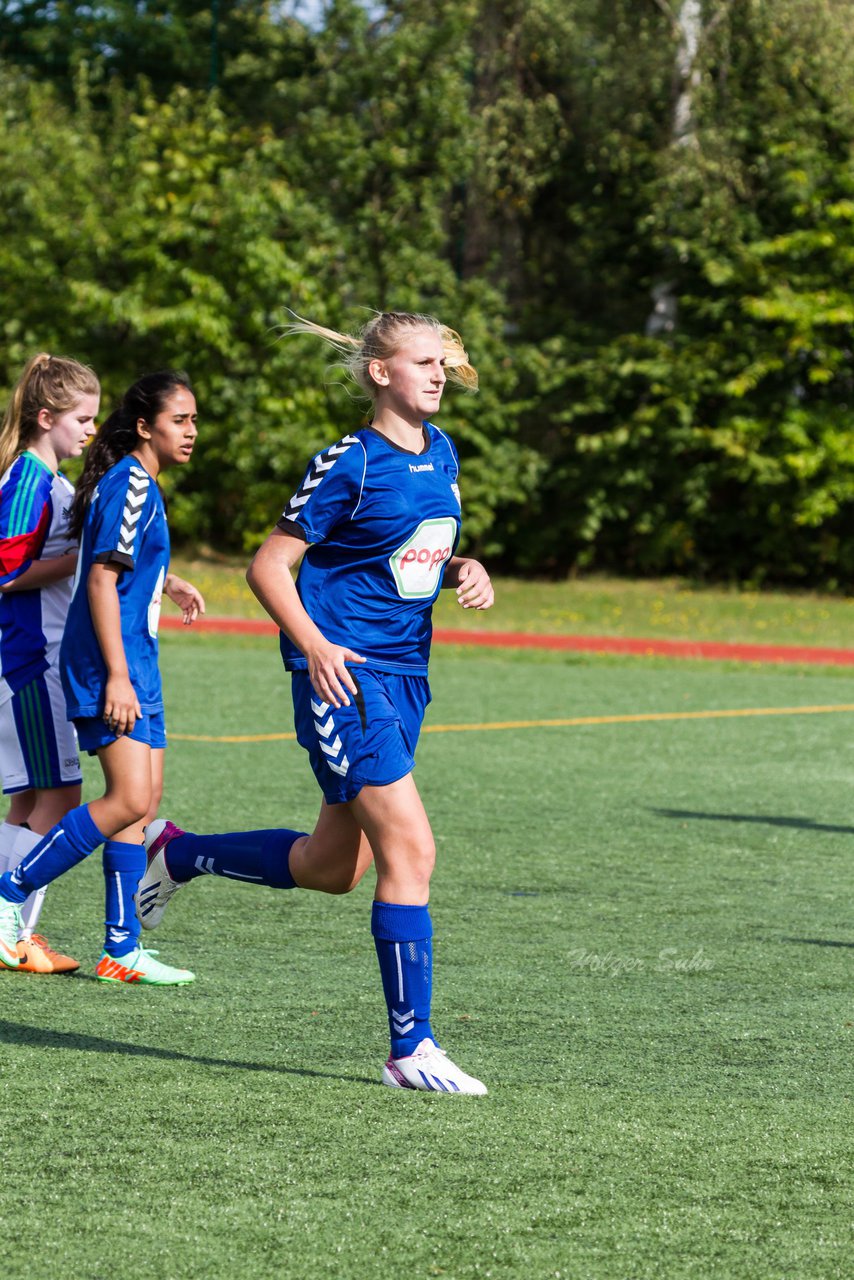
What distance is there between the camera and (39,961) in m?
5.16

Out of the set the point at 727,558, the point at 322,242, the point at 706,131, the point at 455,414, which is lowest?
the point at 727,558

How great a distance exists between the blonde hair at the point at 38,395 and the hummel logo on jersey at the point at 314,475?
4.73 ft

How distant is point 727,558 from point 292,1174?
23.4 meters

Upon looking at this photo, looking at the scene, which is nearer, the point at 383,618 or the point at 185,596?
the point at 383,618

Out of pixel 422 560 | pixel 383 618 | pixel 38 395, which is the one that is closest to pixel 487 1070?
pixel 383 618

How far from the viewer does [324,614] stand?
415cm

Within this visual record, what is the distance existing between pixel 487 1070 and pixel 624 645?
13.7 m

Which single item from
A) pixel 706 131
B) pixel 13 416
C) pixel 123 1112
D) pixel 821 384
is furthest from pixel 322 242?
pixel 123 1112

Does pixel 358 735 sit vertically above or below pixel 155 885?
above

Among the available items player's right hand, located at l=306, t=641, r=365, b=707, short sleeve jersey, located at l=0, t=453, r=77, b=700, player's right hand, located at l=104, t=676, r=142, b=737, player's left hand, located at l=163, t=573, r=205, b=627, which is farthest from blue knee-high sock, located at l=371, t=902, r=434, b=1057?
short sleeve jersey, located at l=0, t=453, r=77, b=700

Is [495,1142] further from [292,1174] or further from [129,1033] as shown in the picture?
[129,1033]

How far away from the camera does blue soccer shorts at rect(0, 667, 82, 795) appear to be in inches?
208

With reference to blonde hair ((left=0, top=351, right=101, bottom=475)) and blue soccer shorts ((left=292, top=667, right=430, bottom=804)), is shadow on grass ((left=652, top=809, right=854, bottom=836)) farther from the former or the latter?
blue soccer shorts ((left=292, top=667, right=430, bottom=804))

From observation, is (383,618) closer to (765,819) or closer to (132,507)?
(132,507)
